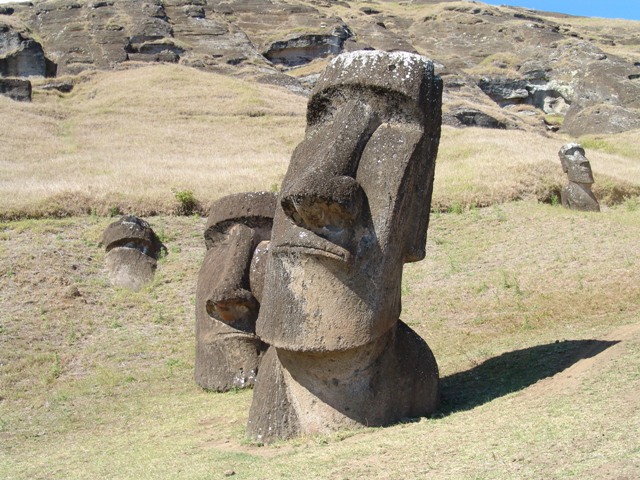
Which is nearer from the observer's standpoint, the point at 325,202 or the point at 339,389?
the point at 325,202

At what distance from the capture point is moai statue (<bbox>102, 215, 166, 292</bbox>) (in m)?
15.6

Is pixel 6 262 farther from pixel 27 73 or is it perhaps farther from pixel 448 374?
pixel 27 73

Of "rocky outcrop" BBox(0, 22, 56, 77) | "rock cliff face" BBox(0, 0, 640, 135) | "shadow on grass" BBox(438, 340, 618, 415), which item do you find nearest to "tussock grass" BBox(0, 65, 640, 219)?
"rocky outcrop" BBox(0, 22, 56, 77)

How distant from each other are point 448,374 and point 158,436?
3.00 meters

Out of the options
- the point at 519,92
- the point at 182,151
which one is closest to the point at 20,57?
the point at 182,151

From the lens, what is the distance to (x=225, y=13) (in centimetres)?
7275

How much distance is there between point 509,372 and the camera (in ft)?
27.1

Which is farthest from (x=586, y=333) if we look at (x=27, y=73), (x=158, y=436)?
(x=27, y=73)

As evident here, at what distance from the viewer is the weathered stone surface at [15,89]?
134ft

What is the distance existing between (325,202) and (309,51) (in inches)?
2268

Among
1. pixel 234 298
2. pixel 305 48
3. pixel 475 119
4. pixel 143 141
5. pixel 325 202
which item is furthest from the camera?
pixel 305 48

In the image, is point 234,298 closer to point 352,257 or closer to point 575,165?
point 352,257

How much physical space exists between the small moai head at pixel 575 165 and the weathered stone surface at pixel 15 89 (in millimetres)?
29052

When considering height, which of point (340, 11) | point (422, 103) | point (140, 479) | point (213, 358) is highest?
point (422, 103)
